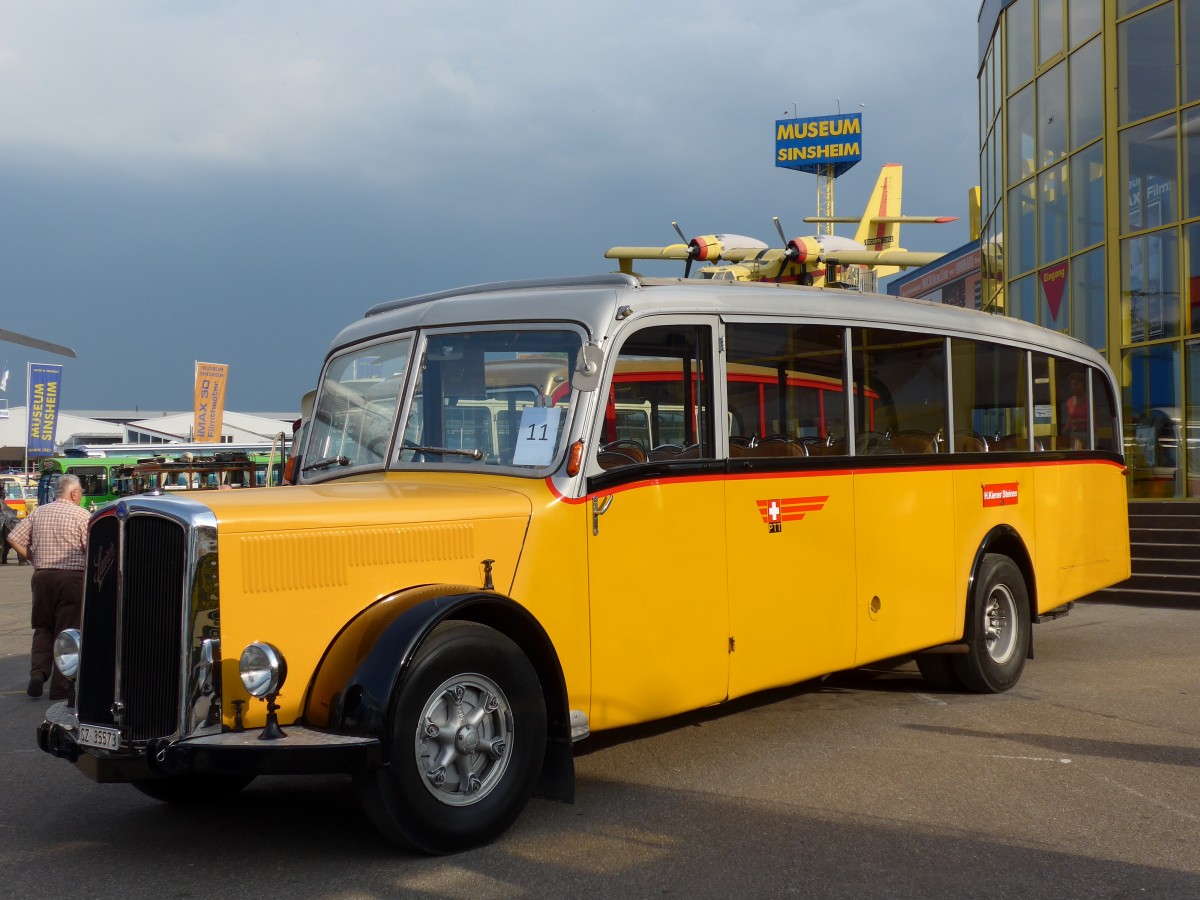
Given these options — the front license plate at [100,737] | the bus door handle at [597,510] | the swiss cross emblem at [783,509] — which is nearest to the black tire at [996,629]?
the swiss cross emblem at [783,509]

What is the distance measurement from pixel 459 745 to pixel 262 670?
85 cm

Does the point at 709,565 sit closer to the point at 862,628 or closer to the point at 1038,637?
the point at 862,628

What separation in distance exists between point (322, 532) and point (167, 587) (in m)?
0.59

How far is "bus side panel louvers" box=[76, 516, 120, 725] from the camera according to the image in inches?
185

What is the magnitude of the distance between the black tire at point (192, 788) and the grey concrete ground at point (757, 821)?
0.09 metres

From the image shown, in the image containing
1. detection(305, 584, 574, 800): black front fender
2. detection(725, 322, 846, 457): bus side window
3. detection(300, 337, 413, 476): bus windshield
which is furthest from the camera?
detection(725, 322, 846, 457): bus side window

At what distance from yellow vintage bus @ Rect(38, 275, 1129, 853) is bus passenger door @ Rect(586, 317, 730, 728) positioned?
0.01m

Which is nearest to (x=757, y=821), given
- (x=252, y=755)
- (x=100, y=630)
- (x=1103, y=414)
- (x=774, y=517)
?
(x=774, y=517)

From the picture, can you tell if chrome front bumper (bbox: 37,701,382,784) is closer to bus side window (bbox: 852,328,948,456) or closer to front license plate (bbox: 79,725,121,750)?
front license plate (bbox: 79,725,121,750)

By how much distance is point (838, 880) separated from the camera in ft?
14.9

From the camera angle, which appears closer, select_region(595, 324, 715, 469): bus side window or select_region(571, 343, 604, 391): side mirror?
select_region(571, 343, 604, 391): side mirror

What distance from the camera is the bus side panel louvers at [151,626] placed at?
4473mm

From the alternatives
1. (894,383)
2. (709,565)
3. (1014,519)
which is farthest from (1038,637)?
(709,565)

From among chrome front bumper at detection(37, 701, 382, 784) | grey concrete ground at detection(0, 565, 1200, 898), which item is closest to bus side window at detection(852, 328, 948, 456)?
grey concrete ground at detection(0, 565, 1200, 898)
